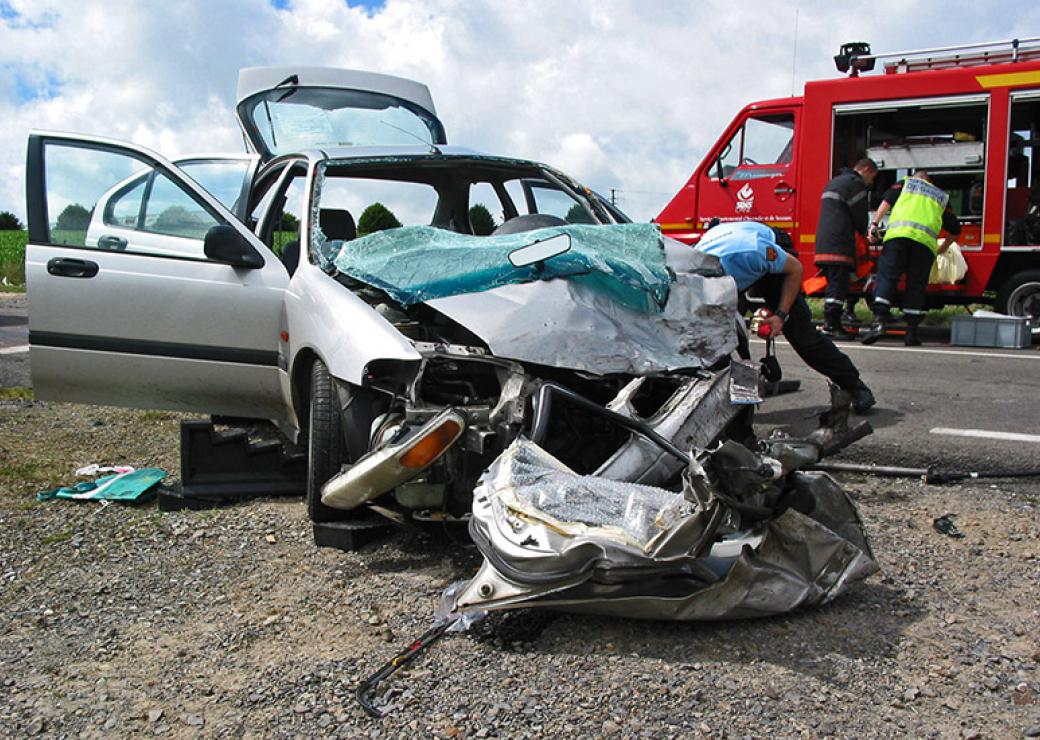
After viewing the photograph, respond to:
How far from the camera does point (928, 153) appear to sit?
1051 centimetres

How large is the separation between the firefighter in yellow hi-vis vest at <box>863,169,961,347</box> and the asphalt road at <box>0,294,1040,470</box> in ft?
1.23

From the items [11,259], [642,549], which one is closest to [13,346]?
[642,549]

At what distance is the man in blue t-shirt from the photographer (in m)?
5.02

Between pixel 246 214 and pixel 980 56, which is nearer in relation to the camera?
pixel 246 214

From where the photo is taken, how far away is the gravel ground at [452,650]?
2.33 m

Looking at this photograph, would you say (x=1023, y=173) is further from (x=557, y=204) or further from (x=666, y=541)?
(x=666, y=541)

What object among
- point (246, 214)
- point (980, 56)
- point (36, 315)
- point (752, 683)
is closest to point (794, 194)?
point (980, 56)

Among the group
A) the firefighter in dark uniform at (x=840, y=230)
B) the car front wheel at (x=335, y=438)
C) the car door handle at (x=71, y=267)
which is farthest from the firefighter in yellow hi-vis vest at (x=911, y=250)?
the car door handle at (x=71, y=267)

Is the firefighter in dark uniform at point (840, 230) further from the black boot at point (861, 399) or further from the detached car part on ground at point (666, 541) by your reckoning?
the detached car part on ground at point (666, 541)

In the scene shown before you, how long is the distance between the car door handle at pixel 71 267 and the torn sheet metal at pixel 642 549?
2649 mm

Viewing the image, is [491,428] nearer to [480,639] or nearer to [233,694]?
[480,639]

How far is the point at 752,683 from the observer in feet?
8.01

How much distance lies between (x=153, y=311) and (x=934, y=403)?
4788mm

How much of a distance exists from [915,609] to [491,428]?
4.73ft
